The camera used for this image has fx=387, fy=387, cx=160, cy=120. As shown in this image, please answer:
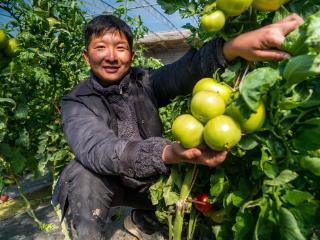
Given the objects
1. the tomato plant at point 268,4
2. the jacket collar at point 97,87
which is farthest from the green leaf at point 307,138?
the jacket collar at point 97,87

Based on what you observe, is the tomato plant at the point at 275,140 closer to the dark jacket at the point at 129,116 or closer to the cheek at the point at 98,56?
the dark jacket at the point at 129,116

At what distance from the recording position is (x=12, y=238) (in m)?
2.83

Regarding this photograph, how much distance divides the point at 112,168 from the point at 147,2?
7.10 meters

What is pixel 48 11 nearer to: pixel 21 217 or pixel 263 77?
pixel 21 217

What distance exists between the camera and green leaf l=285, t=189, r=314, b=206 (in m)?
1.01

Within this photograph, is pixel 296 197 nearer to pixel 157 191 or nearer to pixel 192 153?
pixel 192 153

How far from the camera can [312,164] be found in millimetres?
1016

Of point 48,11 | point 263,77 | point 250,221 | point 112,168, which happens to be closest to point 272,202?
point 250,221

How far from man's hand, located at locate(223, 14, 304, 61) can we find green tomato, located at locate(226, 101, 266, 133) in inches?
7.4

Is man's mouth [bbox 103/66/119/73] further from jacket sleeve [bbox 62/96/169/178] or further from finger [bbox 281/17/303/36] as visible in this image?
finger [bbox 281/17/303/36]

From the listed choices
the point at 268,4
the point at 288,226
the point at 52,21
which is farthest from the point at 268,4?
the point at 52,21

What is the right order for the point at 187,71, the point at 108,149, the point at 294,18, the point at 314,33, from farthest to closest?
1. the point at 187,71
2. the point at 108,149
3. the point at 294,18
4. the point at 314,33

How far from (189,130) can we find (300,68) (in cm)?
36

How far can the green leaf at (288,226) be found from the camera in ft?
3.21
